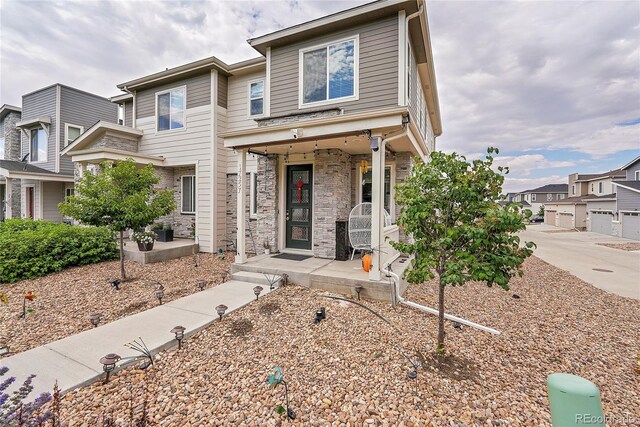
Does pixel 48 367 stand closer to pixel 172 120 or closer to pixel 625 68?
pixel 172 120

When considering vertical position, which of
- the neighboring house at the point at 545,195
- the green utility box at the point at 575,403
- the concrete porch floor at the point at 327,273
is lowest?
the concrete porch floor at the point at 327,273

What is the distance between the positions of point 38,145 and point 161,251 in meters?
13.2

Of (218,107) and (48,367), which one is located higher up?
(218,107)

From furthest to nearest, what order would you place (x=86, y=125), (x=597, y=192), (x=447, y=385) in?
(x=597, y=192), (x=86, y=125), (x=447, y=385)

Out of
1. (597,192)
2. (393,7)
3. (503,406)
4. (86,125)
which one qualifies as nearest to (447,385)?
(503,406)

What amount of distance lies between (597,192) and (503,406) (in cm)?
3971

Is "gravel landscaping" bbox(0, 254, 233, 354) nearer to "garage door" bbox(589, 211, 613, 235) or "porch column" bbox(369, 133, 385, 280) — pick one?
"porch column" bbox(369, 133, 385, 280)

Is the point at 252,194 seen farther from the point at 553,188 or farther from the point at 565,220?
the point at 553,188

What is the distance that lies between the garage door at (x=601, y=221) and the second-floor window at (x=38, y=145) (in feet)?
116

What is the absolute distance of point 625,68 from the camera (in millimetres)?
10672

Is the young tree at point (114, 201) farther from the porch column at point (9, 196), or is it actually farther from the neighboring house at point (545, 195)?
the neighboring house at point (545, 195)

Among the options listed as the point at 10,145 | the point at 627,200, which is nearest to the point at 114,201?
the point at 10,145

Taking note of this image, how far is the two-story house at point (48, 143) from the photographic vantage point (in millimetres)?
13945

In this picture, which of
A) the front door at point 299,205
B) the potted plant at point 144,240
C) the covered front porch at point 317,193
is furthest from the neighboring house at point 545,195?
the potted plant at point 144,240
